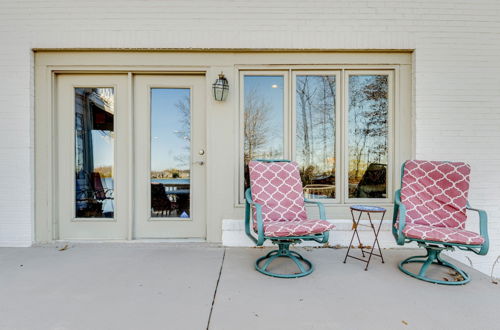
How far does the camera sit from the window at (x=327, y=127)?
11.2ft

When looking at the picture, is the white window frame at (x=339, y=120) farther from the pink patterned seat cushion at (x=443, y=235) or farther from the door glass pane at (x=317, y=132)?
the pink patterned seat cushion at (x=443, y=235)

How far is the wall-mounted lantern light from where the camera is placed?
3197 millimetres

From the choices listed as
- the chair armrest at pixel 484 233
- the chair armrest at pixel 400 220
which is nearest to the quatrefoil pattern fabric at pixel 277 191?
the chair armrest at pixel 400 220

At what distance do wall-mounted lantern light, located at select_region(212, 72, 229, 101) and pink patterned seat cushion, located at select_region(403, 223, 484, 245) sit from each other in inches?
93.4

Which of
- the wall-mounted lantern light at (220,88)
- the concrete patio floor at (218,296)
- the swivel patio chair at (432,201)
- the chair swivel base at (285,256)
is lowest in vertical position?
the concrete patio floor at (218,296)

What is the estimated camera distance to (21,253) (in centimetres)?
299

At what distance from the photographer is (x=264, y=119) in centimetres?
344

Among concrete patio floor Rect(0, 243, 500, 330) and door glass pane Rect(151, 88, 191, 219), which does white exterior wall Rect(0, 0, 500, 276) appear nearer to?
door glass pane Rect(151, 88, 191, 219)

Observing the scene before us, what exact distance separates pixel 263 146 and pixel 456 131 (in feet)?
7.59

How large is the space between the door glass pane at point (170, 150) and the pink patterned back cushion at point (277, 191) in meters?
1.05

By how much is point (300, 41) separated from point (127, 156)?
2.55 metres

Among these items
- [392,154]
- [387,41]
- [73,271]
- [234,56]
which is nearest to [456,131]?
[392,154]

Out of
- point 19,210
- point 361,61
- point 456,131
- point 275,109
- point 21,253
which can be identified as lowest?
point 21,253

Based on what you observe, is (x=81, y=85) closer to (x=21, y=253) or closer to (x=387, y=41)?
(x=21, y=253)
